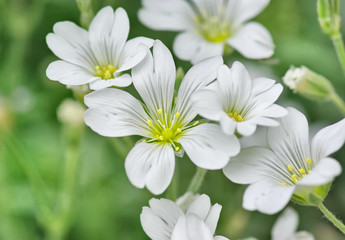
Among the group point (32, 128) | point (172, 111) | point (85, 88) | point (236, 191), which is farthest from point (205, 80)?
point (32, 128)

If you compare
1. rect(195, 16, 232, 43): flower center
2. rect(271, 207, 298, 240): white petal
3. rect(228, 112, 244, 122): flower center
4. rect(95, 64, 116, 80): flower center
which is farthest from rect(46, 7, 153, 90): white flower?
rect(271, 207, 298, 240): white petal

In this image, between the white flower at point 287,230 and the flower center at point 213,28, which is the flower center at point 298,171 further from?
the flower center at point 213,28

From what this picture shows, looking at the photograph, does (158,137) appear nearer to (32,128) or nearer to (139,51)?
(139,51)

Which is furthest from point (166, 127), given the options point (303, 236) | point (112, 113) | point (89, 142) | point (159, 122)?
point (89, 142)

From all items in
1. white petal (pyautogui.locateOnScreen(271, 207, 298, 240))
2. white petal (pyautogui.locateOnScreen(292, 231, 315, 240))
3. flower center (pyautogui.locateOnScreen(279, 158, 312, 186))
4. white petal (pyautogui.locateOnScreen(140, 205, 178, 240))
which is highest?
flower center (pyautogui.locateOnScreen(279, 158, 312, 186))

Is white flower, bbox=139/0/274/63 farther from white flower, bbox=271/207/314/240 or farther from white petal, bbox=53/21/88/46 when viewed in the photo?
white flower, bbox=271/207/314/240

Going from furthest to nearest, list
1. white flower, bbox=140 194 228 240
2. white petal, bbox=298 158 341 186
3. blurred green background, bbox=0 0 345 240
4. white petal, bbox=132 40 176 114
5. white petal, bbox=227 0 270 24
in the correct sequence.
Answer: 1. blurred green background, bbox=0 0 345 240
2. white petal, bbox=227 0 270 24
3. white petal, bbox=132 40 176 114
4. white flower, bbox=140 194 228 240
5. white petal, bbox=298 158 341 186

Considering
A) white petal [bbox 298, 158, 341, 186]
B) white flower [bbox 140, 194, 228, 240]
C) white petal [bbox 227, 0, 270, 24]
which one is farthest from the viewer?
white petal [bbox 227, 0, 270, 24]
